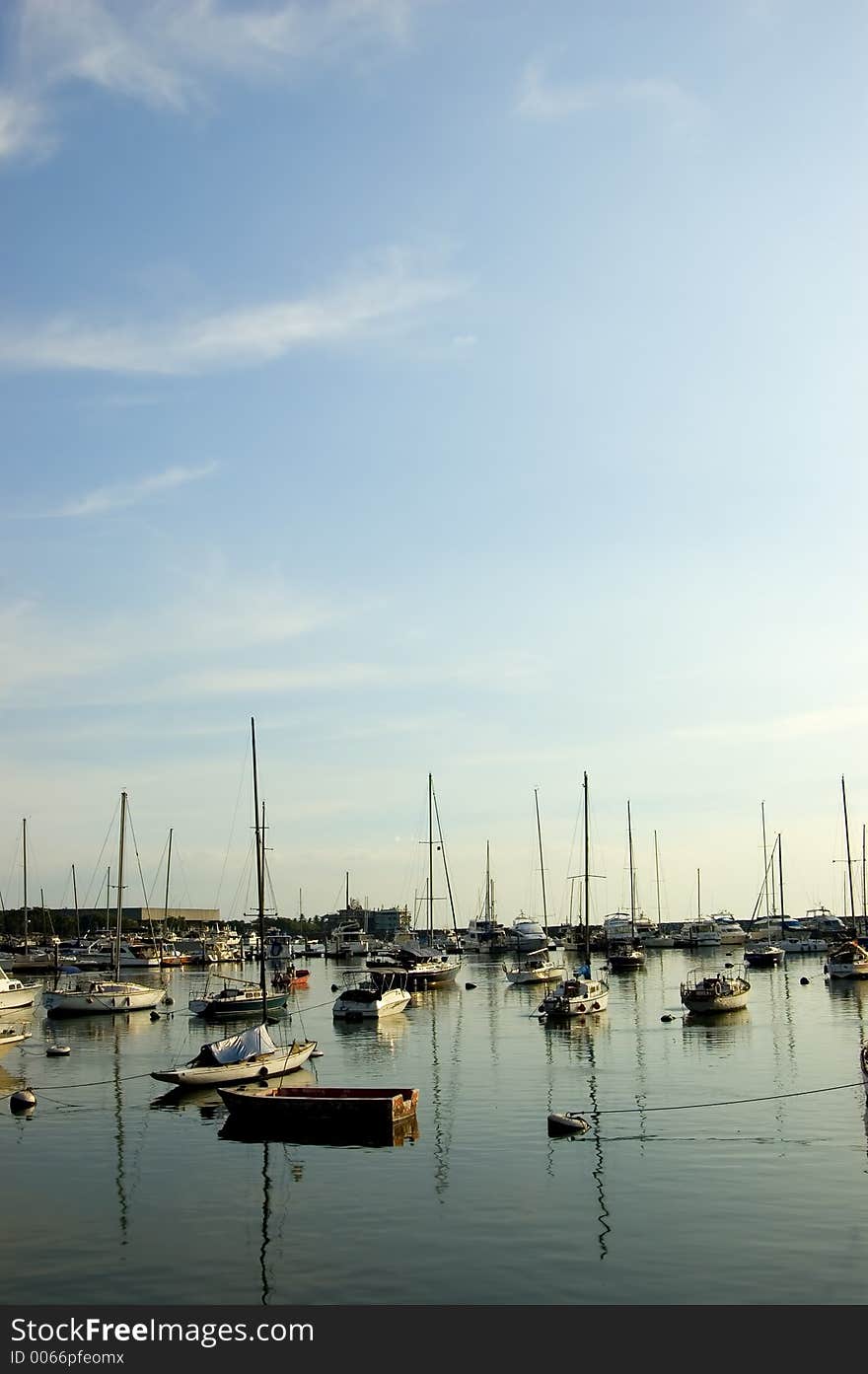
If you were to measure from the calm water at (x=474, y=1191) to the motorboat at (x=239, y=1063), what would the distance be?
1.21 metres

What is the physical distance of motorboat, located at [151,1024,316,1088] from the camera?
50062 millimetres

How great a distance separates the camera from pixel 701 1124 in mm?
41656

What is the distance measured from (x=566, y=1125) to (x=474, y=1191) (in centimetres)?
812

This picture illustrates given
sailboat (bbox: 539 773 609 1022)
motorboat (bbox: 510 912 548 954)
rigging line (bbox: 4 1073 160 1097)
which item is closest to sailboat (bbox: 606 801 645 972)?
motorboat (bbox: 510 912 548 954)

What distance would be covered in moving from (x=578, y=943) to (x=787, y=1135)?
136593 millimetres

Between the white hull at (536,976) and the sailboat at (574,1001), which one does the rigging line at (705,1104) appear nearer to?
the sailboat at (574,1001)

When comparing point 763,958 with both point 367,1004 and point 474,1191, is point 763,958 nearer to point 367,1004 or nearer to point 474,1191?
point 367,1004

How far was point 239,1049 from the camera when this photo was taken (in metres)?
51.2

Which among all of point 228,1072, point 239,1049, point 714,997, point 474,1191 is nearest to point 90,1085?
point 239,1049

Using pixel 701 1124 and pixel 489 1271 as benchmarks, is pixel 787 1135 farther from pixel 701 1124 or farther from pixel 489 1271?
pixel 489 1271

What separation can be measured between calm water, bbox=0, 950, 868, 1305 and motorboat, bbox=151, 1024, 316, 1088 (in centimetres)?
121

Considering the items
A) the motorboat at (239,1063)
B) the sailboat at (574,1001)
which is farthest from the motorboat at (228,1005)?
the motorboat at (239,1063)

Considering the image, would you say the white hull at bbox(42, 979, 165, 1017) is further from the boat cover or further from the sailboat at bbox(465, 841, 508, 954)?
the sailboat at bbox(465, 841, 508, 954)

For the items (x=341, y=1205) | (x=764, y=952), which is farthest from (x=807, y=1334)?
(x=764, y=952)
